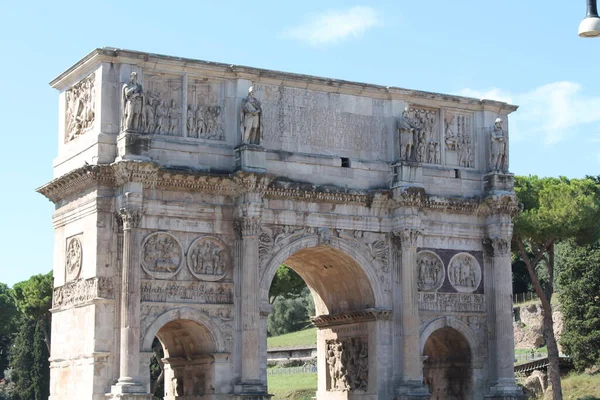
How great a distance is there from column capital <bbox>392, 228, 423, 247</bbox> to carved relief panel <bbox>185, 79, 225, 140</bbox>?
5473mm

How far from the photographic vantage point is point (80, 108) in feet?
93.1

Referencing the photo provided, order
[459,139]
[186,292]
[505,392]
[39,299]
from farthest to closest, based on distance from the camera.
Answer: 1. [39,299]
2. [459,139]
3. [505,392]
4. [186,292]

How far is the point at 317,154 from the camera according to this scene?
29484 mm

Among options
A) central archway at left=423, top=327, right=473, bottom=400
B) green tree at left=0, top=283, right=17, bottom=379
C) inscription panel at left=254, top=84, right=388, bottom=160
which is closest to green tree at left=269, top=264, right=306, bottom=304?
green tree at left=0, top=283, right=17, bottom=379

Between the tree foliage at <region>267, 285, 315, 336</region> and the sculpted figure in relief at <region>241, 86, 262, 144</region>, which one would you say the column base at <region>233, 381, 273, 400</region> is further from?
the tree foliage at <region>267, 285, 315, 336</region>

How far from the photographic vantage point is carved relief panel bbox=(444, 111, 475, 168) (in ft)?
104

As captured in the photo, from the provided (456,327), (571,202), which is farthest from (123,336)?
(571,202)

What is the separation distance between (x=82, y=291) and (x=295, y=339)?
4152 cm

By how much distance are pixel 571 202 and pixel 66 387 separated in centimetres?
2143

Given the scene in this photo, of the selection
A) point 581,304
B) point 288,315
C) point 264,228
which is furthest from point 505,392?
point 288,315

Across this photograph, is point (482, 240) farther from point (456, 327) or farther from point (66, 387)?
point (66, 387)

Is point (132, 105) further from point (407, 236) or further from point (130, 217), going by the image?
point (407, 236)

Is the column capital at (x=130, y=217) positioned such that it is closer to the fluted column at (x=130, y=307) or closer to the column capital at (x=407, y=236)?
the fluted column at (x=130, y=307)

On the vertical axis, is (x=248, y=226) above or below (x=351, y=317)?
above
